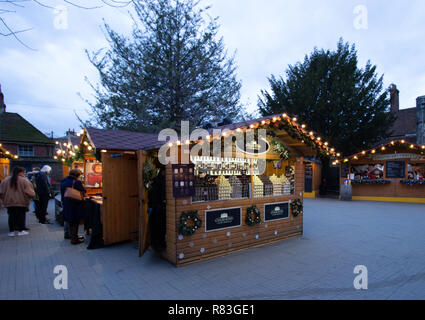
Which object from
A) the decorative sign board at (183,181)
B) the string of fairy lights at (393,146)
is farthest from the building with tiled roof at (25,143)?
the string of fairy lights at (393,146)

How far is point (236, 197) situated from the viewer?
555 centimetres

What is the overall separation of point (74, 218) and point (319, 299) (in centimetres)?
539

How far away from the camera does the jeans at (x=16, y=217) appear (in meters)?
6.43

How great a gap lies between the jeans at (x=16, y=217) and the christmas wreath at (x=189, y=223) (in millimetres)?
4844

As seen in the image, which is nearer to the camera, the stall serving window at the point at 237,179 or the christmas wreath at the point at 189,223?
the christmas wreath at the point at 189,223

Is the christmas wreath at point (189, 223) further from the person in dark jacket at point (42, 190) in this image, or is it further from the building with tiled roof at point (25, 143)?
the building with tiled roof at point (25, 143)

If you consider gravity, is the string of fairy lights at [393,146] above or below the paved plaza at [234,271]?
above

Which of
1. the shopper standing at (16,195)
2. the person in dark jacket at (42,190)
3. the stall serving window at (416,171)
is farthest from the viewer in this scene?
the stall serving window at (416,171)

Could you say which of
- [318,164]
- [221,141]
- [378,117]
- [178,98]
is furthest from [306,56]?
[221,141]

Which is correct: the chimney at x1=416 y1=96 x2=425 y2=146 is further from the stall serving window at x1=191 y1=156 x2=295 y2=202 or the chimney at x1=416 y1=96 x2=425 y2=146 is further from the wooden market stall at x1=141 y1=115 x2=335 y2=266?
the stall serving window at x1=191 y1=156 x2=295 y2=202

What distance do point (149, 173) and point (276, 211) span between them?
131 inches

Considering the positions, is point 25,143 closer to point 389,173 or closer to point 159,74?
point 159,74

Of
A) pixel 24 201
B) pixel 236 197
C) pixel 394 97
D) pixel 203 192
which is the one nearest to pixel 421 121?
pixel 394 97
